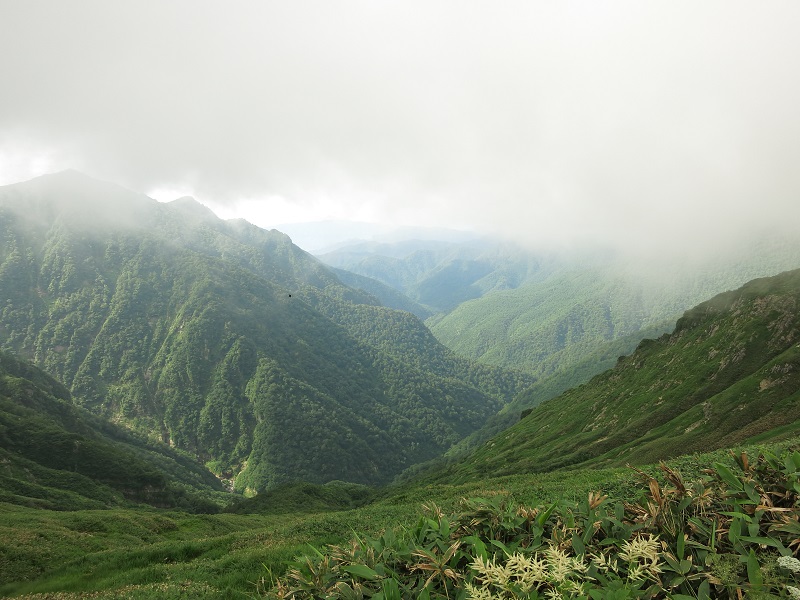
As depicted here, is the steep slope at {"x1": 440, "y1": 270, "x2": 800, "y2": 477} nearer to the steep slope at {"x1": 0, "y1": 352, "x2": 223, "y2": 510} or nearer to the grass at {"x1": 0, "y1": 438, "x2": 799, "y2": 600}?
the grass at {"x1": 0, "y1": 438, "x2": 799, "y2": 600}

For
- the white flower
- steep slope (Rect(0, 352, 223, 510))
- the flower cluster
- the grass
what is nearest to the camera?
the white flower

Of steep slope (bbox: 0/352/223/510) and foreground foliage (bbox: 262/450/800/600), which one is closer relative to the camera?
foreground foliage (bbox: 262/450/800/600)

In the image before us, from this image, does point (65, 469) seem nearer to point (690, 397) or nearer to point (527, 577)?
point (527, 577)

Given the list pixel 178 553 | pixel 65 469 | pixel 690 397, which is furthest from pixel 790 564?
pixel 65 469

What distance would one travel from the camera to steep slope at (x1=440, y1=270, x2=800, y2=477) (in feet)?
259

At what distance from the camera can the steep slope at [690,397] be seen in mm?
79062

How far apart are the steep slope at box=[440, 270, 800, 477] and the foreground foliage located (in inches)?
2656

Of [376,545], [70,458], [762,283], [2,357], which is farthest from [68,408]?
[762,283]

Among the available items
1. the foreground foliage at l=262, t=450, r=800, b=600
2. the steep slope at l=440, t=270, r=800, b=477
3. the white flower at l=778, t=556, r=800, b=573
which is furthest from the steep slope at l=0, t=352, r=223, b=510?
the white flower at l=778, t=556, r=800, b=573

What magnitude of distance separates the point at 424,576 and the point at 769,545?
15.4ft

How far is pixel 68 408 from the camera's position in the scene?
186 m

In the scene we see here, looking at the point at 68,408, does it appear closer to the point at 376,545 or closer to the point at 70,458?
the point at 70,458

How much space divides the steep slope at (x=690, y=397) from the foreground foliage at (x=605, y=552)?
6746 centimetres

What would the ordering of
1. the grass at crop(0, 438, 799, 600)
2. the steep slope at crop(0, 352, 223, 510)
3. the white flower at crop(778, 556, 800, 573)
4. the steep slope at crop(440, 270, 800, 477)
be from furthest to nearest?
the steep slope at crop(0, 352, 223, 510)
the steep slope at crop(440, 270, 800, 477)
the grass at crop(0, 438, 799, 600)
the white flower at crop(778, 556, 800, 573)
